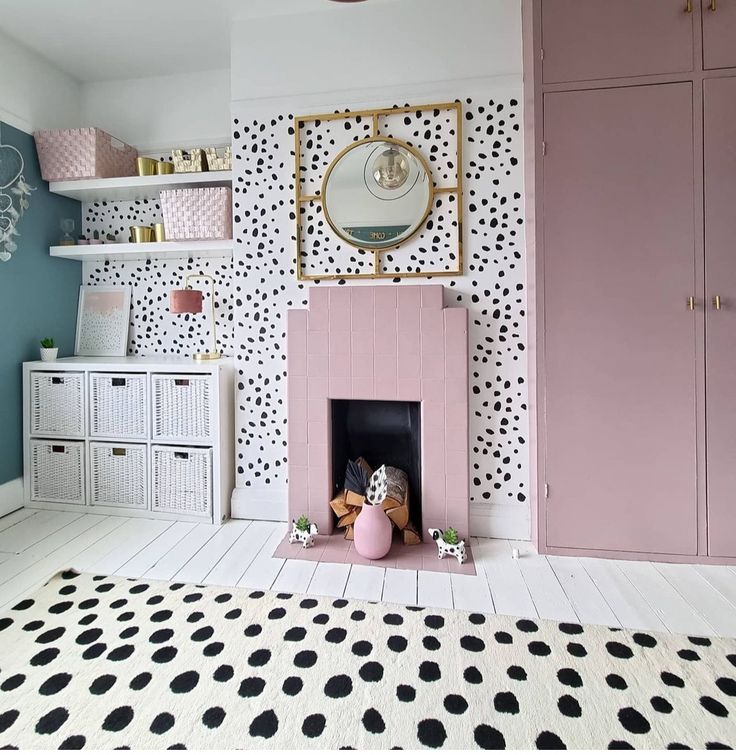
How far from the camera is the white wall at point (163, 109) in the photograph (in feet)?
9.84

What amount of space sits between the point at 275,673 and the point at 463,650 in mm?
611

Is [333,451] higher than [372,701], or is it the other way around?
[333,451]

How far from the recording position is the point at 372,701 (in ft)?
4.41

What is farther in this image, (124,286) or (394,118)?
(124,286)

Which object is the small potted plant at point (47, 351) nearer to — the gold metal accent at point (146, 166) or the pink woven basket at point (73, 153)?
the pink woven basket at point (73, 153)

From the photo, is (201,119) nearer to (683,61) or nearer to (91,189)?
(91,189)

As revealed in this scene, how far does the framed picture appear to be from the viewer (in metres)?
3.15

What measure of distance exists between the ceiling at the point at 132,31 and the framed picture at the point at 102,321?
4.53ft

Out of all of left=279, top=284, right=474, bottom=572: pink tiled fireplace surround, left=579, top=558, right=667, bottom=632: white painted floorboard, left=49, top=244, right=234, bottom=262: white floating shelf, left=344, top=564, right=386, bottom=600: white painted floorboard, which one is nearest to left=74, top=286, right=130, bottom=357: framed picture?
left=49, top=244, right=234, bottom=262: white floating shelf

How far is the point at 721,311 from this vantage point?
207cm

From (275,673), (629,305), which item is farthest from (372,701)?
(629,305)

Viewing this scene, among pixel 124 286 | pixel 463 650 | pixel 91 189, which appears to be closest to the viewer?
pixel 463 650

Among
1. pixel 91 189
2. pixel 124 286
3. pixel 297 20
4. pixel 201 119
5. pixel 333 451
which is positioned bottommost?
pixel 333 451

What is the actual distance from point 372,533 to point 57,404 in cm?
203
